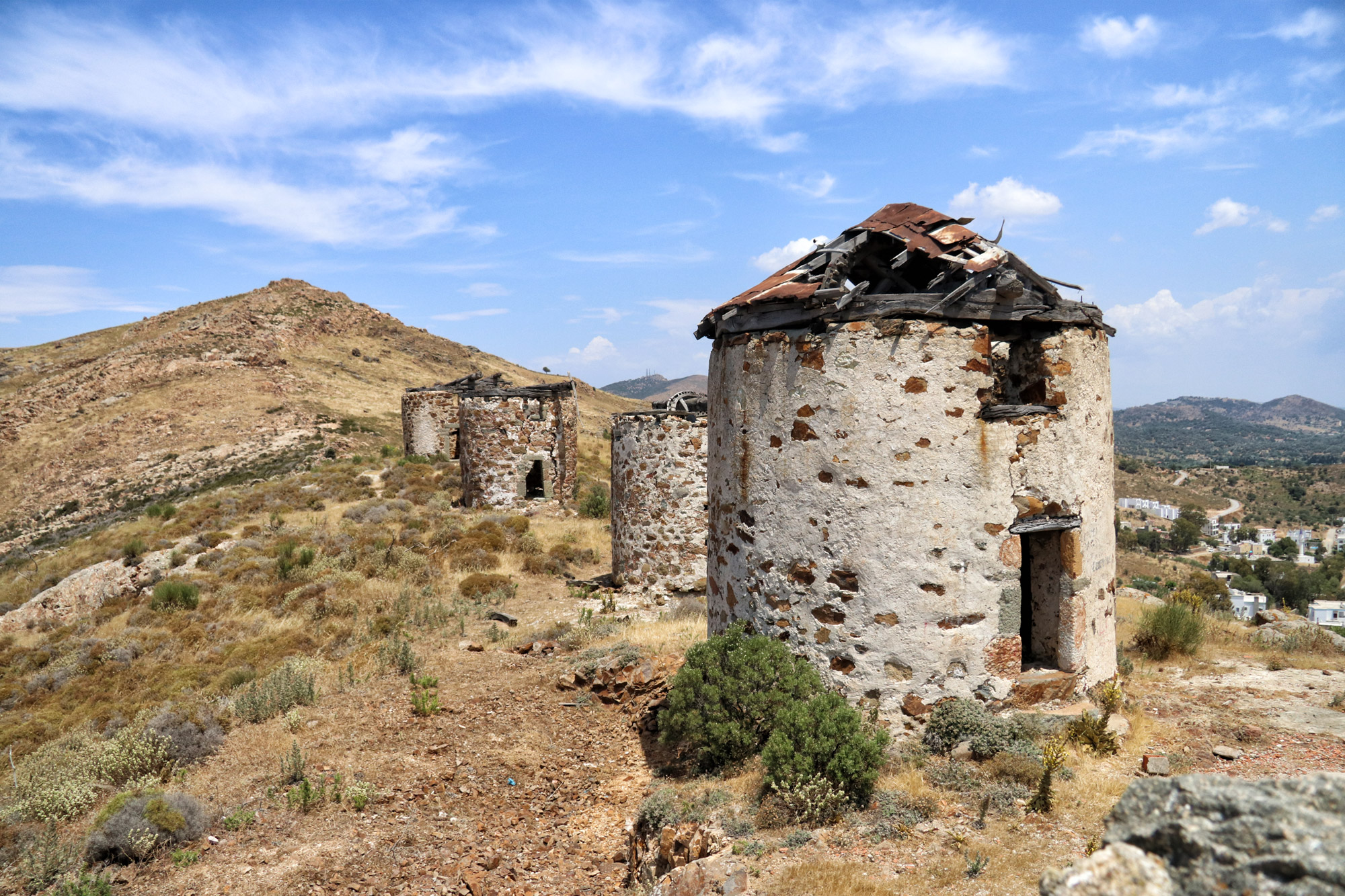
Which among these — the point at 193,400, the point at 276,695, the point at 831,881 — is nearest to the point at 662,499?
the point at 276,695

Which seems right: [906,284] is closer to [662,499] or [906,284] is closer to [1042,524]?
[1042,524]

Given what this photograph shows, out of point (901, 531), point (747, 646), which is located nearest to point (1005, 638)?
point (901, 531)

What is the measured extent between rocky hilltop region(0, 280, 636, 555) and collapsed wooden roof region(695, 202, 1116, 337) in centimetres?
2598

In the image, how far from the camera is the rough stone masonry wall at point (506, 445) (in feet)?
59.5

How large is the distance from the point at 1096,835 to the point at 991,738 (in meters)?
1.25

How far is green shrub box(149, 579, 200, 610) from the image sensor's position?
1269cm

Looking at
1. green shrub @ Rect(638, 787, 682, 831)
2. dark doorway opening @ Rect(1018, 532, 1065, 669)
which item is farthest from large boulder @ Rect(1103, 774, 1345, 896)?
dark doorway opening @ Rect(1018, 532, 1065, 669)

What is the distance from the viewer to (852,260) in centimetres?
674

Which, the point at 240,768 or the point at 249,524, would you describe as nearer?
the point at 240,768

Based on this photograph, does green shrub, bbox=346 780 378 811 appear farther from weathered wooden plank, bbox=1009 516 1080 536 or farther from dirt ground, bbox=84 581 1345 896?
weathered wooden plank, bbox=1009 516 1080 536

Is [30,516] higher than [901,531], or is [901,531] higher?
[901,531]

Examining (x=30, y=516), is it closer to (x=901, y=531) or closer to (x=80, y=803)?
(x=80, y=803)

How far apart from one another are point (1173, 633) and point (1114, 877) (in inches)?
355

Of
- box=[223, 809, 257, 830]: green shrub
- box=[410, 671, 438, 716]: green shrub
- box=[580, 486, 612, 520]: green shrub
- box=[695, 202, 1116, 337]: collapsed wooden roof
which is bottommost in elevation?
box=[223, 809, 257, 830]: green shrub
